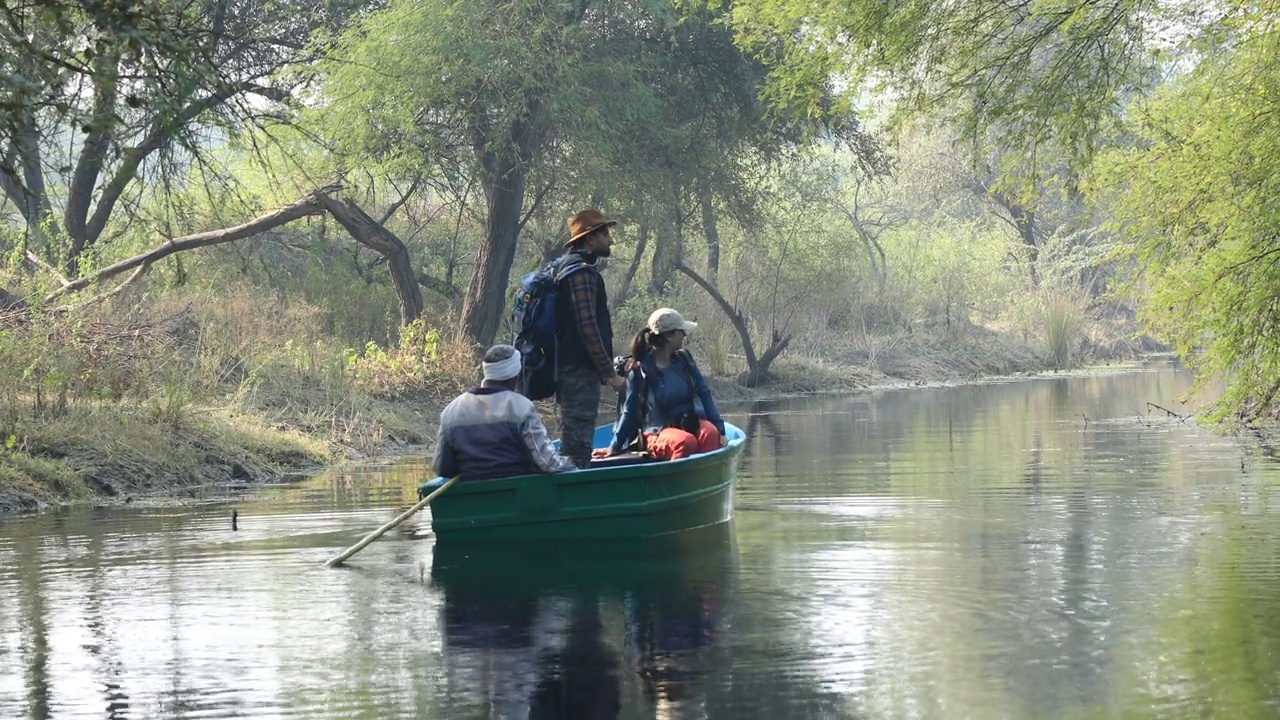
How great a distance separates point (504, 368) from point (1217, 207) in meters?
6.44

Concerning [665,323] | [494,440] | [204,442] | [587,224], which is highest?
[587,224]

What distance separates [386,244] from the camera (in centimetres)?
2842

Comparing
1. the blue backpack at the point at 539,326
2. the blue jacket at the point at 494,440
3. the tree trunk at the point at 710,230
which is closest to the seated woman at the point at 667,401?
the blue backpack at the point at 539,326

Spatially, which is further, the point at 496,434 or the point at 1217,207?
the point at 1217,207

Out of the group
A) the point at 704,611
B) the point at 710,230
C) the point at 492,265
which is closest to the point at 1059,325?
the point at 710,230

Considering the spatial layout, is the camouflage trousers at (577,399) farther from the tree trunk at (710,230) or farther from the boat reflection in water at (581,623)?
the tree trunk at (710,230)

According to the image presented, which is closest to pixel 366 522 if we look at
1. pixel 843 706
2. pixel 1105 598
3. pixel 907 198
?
pixel 1105 598

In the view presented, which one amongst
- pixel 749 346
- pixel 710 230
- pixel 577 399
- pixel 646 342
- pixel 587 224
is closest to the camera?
pixel 587 224

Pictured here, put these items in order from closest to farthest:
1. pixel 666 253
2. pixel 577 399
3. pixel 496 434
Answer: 1. pixel 496 434
2. pixel 577 399
3. pixel 666 253

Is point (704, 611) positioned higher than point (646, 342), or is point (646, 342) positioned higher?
point (646, 342)

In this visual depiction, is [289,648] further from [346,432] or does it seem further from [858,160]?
[858,160]

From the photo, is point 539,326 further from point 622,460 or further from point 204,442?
point 204,442

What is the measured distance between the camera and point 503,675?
8570 millimetres

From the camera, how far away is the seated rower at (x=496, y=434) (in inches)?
495
